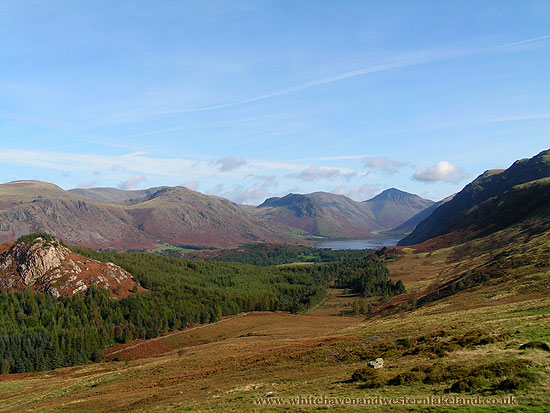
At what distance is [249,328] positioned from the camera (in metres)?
134

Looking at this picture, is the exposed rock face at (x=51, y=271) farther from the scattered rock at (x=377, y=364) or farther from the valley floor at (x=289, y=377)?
the scattered rock at (x=377, y=364)

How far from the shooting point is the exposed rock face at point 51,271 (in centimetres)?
15275

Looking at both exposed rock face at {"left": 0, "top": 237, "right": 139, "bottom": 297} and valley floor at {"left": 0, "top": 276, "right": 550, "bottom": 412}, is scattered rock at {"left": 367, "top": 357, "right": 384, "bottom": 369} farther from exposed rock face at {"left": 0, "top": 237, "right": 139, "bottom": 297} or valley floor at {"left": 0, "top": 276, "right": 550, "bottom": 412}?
exposed rock face at {"left": 0, "top": 237, "right": 139, "bottom": 297}

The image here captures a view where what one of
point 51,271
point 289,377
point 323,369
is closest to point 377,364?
point 323,369

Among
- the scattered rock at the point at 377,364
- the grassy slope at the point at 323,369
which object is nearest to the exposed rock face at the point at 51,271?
the grassy slope at the point at 323,369

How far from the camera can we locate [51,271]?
6225 inches

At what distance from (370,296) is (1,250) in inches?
6581

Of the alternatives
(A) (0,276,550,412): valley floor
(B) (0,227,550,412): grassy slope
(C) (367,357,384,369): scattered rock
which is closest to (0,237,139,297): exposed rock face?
(B) (0,227,550,412): grassy slope

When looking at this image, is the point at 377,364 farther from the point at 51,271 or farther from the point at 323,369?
the point at 51,271

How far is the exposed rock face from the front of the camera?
153 metres

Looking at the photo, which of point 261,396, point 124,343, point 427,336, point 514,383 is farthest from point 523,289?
point 124,343

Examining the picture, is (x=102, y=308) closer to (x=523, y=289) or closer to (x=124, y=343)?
(x=124, y=343)

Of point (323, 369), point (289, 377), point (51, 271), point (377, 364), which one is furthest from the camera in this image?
point (51, 271)

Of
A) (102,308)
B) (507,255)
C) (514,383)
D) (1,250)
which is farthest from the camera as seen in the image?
(1,250)
